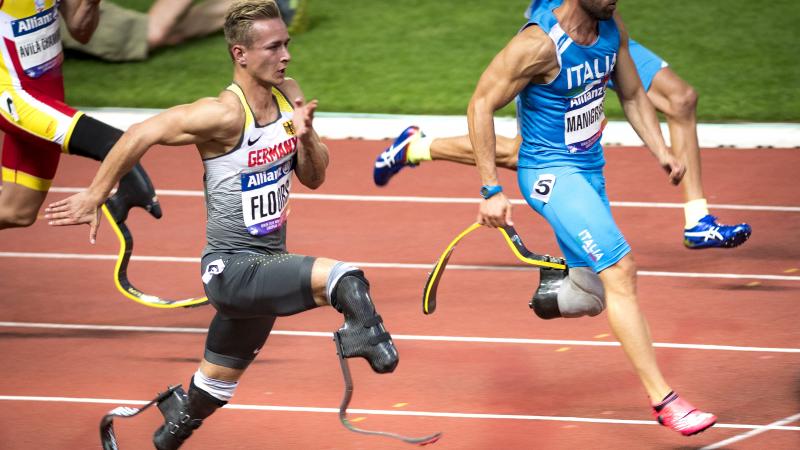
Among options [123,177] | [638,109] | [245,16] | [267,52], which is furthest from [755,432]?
[123,177]

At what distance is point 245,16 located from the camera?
5.17 meters

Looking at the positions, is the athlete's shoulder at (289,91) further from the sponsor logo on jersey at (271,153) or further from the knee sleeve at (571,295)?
the knee sleeve at (571,295)

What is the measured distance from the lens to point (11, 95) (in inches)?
289

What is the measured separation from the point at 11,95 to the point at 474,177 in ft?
14.1

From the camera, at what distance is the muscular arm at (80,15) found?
749 centimetres

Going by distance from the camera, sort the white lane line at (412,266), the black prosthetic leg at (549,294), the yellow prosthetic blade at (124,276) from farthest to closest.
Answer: the white lane line at (412,266), the yellow prosthetic blade at (124,276), the black prosthetic leg at (549,294)

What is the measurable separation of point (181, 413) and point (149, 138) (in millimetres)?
1178

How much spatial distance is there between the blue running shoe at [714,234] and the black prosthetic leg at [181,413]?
3427 millimetres

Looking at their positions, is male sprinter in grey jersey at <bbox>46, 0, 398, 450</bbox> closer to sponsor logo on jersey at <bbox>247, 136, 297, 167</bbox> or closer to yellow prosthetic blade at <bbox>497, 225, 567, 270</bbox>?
sponsor logo on jersey at <bbox>247, 136, 297, 167</bbox>

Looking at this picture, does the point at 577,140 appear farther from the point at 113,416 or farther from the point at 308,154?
the point at 113,416

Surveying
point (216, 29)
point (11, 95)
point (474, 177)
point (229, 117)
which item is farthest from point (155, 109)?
point (229, 117)

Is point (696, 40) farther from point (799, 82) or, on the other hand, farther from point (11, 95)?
point (11, 95)

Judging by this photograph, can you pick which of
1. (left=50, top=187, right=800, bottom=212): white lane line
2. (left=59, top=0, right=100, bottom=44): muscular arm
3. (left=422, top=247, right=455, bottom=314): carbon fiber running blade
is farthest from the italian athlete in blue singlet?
(left=50, top=187, right=800, bottom=212): white lane line

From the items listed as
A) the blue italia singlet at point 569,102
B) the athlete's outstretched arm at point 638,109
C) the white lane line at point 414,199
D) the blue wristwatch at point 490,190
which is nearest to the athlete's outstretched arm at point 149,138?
the blue wristwatch at point 490,190
